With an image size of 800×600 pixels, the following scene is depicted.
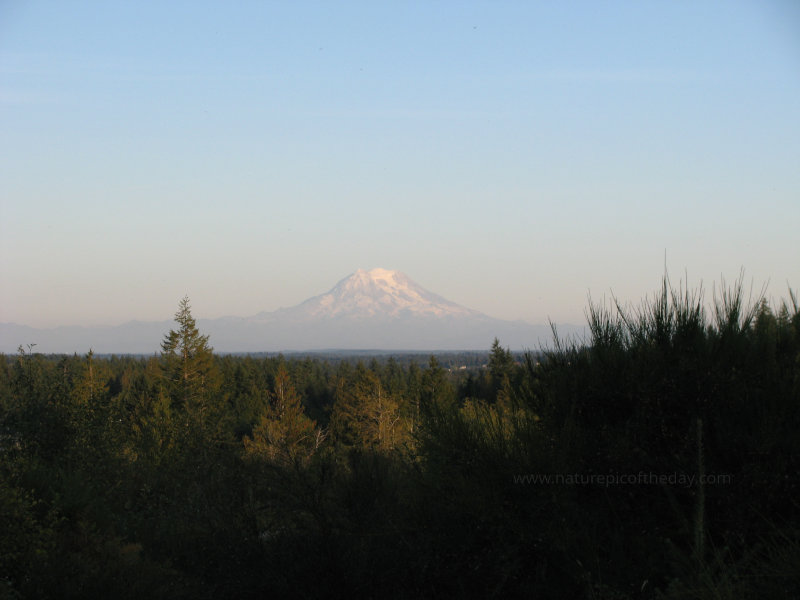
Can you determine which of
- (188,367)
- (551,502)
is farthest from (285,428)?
(551,502)

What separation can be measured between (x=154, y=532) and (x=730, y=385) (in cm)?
1114

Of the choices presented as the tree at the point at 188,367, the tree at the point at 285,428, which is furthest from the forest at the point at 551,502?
the tree at the point at 188,367

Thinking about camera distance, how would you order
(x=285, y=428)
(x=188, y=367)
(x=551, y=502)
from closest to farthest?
(x=551, y=502) < (x=285, y=428) < (x=188, y=367)

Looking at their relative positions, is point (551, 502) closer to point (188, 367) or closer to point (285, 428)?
point (285, 428)

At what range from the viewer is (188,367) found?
1604 inches

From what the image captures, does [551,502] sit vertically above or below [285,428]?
above

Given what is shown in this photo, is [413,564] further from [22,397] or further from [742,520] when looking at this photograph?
[22,397]

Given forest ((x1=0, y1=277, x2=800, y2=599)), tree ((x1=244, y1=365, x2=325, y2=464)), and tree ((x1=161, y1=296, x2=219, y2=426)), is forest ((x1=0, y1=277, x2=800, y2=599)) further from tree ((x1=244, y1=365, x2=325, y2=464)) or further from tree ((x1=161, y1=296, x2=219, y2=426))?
tree ((x1=161, y1=296, x2=219, y2=426))

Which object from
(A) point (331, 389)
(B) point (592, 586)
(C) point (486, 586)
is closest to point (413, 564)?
(C) point (486, 586)

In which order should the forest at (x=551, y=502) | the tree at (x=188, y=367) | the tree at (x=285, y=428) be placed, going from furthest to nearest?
the tree at (x=188, y=367) < the tree at (x=285, y=428) < the forest at (x=551, y=502)

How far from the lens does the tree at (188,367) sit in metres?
40.3

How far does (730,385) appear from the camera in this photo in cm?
737

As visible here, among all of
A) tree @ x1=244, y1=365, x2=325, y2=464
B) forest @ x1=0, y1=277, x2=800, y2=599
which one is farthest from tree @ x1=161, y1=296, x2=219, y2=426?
forest @ x1=0, y1=277, x2=800, y2=599

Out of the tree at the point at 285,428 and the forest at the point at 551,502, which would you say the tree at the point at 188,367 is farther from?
the forest at the point at 551,502
